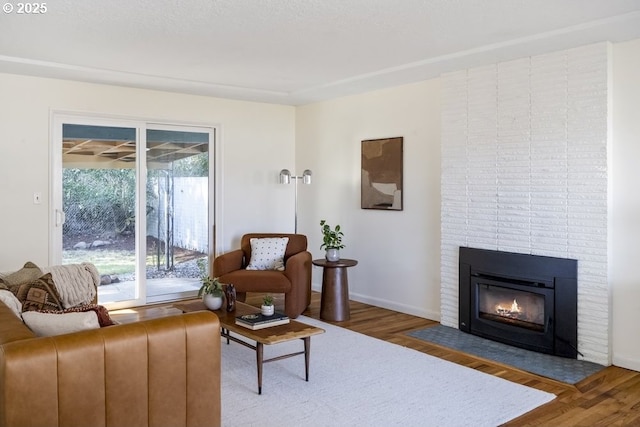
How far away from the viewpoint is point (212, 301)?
13.5 ft

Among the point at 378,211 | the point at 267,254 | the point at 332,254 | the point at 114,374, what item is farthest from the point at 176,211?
the point at 114,374

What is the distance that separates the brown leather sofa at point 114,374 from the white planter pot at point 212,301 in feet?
5.27

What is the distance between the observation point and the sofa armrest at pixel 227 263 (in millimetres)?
5660

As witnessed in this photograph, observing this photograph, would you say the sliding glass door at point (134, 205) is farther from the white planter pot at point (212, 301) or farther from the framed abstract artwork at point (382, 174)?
the white planter pot at point (212, 301)

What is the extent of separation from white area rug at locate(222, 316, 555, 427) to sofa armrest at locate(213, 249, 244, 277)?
1387 millimetres

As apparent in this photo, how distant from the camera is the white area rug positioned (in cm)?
308

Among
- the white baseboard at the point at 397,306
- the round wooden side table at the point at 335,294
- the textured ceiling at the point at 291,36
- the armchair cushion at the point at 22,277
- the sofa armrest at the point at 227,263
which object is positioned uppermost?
the textured ceiling at the point at 291,36

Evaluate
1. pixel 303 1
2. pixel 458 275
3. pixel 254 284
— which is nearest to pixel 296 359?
pixel 254 284

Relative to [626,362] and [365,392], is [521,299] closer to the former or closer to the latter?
[626,362]

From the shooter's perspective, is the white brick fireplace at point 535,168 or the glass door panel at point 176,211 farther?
the glass door panel at point 176,211

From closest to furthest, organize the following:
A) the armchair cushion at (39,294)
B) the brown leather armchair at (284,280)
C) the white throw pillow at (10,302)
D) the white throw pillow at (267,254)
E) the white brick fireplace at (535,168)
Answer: the white throw pillow at (10,302) → the armchair cushion at (39,294) → the white brick fireplace at (535,168) → the brown leather armchair at (284,280) → the white throw pillow at (267,254)

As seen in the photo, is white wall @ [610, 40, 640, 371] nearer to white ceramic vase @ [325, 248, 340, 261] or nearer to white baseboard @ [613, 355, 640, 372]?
white baseboard @ [613, 355, 640, 372]

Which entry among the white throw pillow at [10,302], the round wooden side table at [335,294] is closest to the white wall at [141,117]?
the round wooden side table at [335,294]

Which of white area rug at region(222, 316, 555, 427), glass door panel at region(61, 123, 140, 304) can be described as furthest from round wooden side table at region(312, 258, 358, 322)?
glass door panel at region(61, 123, 140, 304)
